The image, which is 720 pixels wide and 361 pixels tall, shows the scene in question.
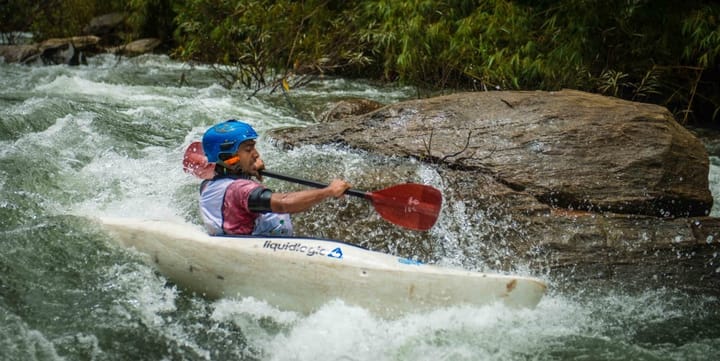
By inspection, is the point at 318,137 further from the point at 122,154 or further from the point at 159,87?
the point at 159,87

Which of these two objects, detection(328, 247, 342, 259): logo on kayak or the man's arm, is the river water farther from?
the man's arm

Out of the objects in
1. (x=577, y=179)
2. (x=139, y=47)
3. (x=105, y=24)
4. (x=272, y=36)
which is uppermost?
(x=577, y=179)

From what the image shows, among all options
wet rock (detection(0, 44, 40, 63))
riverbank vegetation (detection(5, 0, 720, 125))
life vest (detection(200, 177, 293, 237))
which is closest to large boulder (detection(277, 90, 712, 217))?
life vest (detection(200, 177, 293, 237))

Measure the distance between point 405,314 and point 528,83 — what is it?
5382 millimetres

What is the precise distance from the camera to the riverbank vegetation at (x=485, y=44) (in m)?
7.57

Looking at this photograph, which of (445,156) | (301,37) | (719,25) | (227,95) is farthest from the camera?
(301,37)

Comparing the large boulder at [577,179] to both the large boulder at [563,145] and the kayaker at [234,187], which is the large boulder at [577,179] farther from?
the kayaker at [234,187]

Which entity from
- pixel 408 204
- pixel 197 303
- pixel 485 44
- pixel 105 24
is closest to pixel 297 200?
pixel 408 204

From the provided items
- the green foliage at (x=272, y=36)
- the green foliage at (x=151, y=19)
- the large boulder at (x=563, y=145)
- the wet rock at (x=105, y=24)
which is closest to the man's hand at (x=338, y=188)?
the large boulder at (x=563, y=145)

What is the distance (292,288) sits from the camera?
11.7 ft

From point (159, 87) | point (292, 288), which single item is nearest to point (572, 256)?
point (292, 288)

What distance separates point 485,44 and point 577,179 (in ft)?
15.4

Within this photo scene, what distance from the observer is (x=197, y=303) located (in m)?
3.80

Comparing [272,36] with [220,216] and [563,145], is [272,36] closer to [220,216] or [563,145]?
[563,145]
